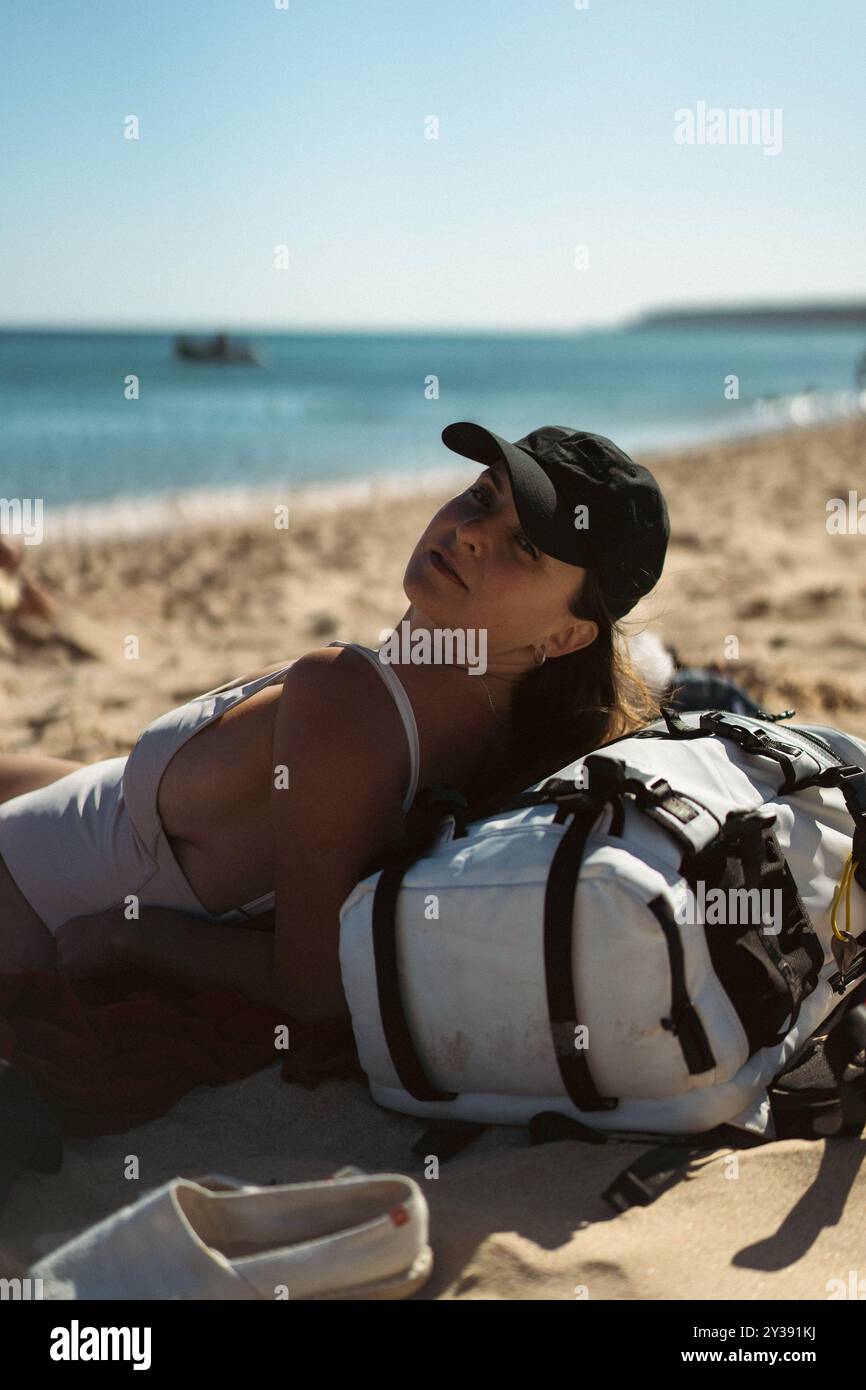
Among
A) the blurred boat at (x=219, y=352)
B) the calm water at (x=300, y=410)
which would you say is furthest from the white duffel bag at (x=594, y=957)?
the blurred boat at (x=219, y=352)

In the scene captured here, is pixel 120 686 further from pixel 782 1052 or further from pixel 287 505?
pixel 287 505

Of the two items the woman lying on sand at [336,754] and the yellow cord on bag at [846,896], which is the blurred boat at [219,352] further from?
the yellow cord on bag at [846,896]

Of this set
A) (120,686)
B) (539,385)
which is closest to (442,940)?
(120,686)

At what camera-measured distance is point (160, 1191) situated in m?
1.77

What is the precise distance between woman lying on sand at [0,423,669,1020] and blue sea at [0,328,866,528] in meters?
1.75

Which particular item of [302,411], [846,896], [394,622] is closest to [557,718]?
[846,896]

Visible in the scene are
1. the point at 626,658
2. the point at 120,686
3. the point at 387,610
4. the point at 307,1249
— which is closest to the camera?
the point at 307,1249

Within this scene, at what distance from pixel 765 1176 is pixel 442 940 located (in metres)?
0.64

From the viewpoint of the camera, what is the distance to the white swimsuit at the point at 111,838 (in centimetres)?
243

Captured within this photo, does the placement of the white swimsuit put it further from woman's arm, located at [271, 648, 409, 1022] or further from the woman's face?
the woman's face

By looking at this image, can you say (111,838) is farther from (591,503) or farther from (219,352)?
(219,352)

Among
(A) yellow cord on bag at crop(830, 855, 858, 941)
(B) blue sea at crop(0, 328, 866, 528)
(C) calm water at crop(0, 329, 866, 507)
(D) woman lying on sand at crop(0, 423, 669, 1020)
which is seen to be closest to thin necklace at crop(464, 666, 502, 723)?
(D) woman lying on sand at crop(0, 423, 669, 1020)

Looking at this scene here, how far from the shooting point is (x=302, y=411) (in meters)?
25.0

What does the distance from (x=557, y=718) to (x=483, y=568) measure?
42 centimetres
